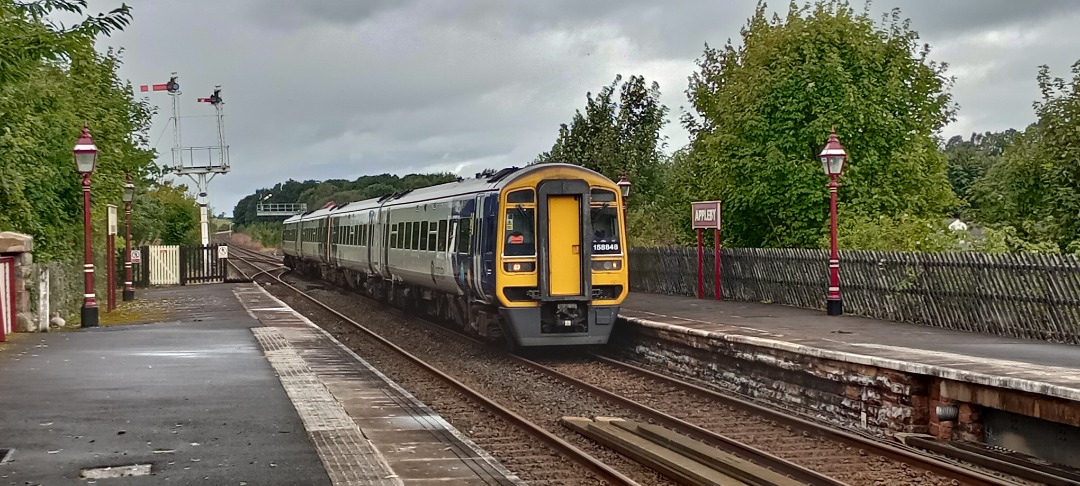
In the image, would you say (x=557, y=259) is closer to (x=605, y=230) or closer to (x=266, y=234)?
(x=605, y=230)

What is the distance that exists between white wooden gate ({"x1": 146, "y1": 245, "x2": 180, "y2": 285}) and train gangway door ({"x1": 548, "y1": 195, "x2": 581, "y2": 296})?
2911 cm

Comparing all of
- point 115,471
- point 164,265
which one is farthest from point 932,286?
point 164,265

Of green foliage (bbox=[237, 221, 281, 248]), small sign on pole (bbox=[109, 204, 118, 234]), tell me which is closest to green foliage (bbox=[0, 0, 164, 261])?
small sign on pole (bbox=[109, 204, 118, 234])

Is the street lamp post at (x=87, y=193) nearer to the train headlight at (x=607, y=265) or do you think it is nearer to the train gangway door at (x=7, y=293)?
the train gangway door at (x=7, y=293)

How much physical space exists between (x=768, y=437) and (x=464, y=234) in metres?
9.06

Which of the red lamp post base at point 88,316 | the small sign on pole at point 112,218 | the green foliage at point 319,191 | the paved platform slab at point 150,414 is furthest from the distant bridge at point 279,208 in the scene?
the paved platform slab at point 150,414

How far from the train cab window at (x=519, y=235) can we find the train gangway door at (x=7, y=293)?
7.93 meters

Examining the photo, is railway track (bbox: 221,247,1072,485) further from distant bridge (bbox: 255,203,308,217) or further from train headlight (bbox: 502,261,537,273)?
distant bridge (bbox: 255,203,308,217)

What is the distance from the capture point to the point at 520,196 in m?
18.0

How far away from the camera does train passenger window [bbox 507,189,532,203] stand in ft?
59.1

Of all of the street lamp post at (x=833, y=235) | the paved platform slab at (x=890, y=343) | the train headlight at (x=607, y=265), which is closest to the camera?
the paved platform slab at (x=890, y=343)

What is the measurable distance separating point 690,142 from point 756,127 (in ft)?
27.5

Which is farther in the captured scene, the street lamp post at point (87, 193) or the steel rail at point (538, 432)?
the street lamp post at point (87, 193)

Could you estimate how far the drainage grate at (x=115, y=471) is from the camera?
26.6ft
